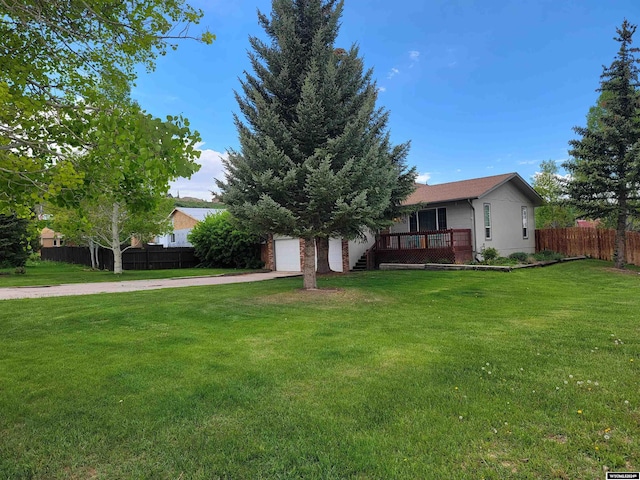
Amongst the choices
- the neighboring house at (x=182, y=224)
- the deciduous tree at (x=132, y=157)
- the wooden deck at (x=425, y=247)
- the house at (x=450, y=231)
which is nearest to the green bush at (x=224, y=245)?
the house at (x=450, y=231)

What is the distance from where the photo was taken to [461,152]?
2473 centimetres

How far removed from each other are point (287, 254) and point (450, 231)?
27.8 feet

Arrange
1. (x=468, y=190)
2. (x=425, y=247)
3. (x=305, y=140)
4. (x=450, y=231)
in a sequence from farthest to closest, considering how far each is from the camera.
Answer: (x=468, y=190)
(x=425, y=247)
(x=450, y=231)
(x=305, y=140)

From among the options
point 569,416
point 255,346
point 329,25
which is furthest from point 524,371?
point 329,25

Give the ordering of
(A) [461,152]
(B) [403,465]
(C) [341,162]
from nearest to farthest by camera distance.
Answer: (B) [403,465], (C) [341,162], (A) [461,152]

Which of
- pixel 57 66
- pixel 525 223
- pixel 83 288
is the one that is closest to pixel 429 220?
pixel 525 223

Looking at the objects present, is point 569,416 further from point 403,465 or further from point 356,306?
point 356,306

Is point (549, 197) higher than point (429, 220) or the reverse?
higher

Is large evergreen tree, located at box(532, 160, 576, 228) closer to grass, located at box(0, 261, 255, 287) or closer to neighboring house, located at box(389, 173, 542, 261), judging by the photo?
neighboring house, located at box(389, 173, 542, 261)

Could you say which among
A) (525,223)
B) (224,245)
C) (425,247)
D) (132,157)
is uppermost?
(525,223)

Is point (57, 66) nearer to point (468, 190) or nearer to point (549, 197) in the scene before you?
point (468, 190)

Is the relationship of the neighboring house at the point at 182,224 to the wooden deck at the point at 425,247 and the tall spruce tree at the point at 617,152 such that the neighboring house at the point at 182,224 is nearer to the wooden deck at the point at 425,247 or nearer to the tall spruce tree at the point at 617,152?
the wooden deck at the point at 425,247

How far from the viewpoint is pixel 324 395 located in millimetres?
3615

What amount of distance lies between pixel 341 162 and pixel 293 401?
7266 mm
